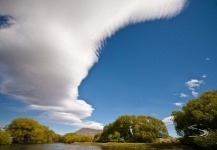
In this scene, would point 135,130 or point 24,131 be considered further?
point 24,131

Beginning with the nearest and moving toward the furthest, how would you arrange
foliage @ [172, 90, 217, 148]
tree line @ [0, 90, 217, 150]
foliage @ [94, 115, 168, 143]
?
1. foliage @ [172, 90, 217, 148]
2. tree line @ [0, 90, 217, 150]
3. foliage @ [94, 115, 168, 143]

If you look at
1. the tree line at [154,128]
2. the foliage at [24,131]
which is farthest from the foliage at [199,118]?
the foliage at [24,131]

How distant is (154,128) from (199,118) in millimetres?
40063

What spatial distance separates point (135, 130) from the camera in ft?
339

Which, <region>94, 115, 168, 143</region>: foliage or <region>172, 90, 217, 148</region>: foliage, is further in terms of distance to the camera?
<region>94, 115, 168, 143</region>: foliage

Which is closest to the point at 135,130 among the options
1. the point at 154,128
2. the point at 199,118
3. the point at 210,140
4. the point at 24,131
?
the point at 154,128

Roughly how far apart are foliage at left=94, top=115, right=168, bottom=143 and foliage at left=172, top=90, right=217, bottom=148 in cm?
2684

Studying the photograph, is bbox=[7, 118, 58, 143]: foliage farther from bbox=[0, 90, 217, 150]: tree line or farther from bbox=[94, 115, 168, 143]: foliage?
bbox=[94, 115, 168, 143]: foliage

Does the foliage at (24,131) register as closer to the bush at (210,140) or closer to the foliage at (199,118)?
the foliage at (199,118)

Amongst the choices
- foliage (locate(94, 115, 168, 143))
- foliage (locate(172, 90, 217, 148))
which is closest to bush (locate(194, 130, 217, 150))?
foliage (locate(172, 90, 217, 148))

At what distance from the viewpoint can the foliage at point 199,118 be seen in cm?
5566

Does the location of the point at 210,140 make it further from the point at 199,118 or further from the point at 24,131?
the point at 24,131

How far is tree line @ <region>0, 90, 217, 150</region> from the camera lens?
194ft

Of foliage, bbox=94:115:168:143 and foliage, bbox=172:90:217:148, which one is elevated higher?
foliage, bbox=94:115:168:143
